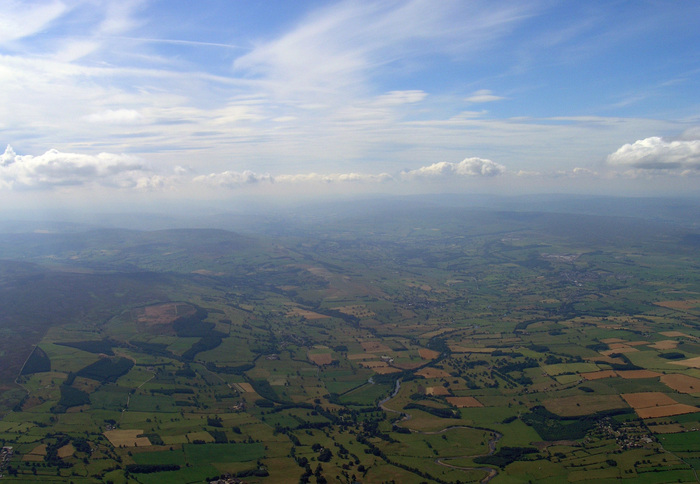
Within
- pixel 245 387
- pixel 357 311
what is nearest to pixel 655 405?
pixel 245 387

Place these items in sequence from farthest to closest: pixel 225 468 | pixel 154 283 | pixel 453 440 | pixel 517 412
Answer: pixel 154 283 → pixel 517 412 → pixel 453 440 → pixel 225 468

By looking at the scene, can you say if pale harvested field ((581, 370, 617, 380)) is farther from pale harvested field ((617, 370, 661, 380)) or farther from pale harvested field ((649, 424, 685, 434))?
pale harvested field ((649, 424, 685, 434))

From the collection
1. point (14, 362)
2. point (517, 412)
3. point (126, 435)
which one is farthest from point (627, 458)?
point (14, 362)

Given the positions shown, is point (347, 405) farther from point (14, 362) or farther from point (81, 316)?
point (81, 316)

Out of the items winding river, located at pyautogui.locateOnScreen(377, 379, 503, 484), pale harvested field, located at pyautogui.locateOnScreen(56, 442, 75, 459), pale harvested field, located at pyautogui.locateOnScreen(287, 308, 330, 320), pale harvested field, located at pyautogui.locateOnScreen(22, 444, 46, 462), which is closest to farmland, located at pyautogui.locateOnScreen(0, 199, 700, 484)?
pale harvested field, located at pyautogui.locateOnScreen(56, 442, 75, 459)

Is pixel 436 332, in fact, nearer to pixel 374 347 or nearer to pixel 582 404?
pixel 374 347

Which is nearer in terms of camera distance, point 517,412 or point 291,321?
point 517,412

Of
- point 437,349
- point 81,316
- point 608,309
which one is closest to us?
point 437,349
